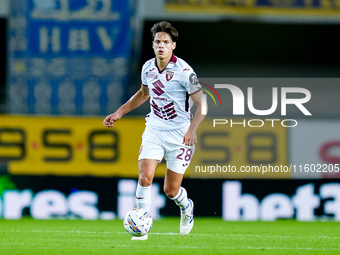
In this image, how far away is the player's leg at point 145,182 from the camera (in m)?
6.75

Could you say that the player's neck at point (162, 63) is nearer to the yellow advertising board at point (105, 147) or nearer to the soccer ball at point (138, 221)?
the soccer ball at point (138, 221)

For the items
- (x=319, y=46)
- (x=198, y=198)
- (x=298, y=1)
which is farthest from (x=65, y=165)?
(x=319, y=46)

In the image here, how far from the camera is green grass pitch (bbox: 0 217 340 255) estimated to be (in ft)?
20.2

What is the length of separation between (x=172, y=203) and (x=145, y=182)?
4656 millimetres

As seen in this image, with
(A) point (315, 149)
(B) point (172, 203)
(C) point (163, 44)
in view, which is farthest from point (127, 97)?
(C) point (163, 44)

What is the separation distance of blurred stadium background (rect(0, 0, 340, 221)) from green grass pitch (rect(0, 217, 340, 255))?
45.1 inches

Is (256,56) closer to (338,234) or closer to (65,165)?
(65,165)

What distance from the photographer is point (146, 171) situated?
6766 millimetres

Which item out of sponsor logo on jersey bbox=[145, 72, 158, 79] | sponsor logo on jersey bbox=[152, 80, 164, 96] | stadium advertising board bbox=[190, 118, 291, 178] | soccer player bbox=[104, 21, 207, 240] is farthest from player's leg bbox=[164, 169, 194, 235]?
stadium advertising board bbox=[190, 118, 291, 178]

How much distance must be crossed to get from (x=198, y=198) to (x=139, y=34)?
374cm

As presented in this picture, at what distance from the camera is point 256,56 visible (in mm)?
16016

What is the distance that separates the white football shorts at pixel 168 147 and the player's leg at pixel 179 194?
0.06 metres

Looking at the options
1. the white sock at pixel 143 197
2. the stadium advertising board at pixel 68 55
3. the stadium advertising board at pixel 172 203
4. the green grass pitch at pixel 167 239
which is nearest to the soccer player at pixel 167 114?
the white sock at pixel 143 197

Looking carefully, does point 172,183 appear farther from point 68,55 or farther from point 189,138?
point 68,55
